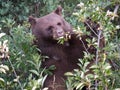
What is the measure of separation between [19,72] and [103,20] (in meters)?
1.66

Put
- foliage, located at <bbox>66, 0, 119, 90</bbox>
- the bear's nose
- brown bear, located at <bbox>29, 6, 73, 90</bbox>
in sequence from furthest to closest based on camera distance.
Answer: brown bear, located at <bbox>29, 6, 73, 90</bbox> < the bear's nose < foliage, located at <bbox>66, 0, 119, 90</bbox>

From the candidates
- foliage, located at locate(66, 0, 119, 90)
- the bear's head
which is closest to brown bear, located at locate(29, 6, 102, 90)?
the bear's head

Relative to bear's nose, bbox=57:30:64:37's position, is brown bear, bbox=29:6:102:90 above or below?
below

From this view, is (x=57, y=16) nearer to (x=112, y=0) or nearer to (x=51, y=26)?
(x=51, y=26)

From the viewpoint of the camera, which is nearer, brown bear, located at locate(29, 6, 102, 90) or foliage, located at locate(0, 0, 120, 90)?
foliage, located at locate(0, 0, 120, 90)

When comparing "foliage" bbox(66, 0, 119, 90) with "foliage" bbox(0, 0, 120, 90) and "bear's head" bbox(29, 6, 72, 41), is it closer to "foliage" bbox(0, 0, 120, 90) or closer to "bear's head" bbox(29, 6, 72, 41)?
"foliage" bbox(0, 0, 120, 90)

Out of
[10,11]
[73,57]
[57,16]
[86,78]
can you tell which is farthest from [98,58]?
[10,11]

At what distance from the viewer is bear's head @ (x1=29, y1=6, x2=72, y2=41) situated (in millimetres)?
4961

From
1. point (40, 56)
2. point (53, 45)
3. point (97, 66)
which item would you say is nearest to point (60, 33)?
point (53, 45)

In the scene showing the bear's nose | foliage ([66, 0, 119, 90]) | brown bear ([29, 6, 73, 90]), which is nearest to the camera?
foliage ([66, 0, 119, 90])

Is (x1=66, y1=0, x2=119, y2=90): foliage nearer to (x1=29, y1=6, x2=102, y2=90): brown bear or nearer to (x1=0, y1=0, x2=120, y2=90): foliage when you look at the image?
(x1=0, y1=0, x2=120, y2=90): foliage

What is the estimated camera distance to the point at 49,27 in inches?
200

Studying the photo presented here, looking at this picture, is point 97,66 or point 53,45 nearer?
point 97,66

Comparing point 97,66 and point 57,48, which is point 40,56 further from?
point 97,66
